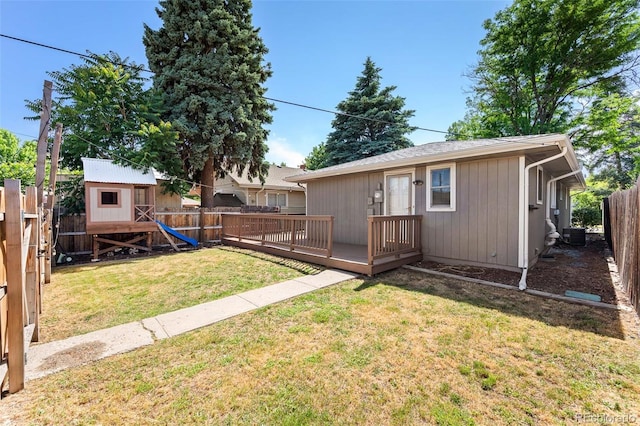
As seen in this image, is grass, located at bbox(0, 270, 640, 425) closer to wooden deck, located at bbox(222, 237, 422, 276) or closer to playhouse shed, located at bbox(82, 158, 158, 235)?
wooden deck, located at bbox(222, 237, 422, 276)

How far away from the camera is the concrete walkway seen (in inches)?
100

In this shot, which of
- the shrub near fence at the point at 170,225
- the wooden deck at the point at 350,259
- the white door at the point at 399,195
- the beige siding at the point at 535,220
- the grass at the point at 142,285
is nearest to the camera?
the grass at the point at 142,285

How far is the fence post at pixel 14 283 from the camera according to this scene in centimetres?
199

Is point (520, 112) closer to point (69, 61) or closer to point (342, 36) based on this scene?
point (342, 36)

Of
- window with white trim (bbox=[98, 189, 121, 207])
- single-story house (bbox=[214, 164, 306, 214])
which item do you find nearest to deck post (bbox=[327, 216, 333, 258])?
window with white trim (bbox=[98, 189, 121, 207])

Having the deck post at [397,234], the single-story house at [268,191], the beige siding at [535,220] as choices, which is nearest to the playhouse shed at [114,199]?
the deck post at [397,234]

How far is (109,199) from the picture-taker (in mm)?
8078

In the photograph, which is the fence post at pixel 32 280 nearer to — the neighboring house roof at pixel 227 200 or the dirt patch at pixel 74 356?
the dirt patch at pixel 74 356

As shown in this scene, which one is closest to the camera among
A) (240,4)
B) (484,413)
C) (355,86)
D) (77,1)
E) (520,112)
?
(484,413)

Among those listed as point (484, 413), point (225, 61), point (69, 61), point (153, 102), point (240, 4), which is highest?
point (240, 4)

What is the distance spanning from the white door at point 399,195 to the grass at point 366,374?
3874 millimetres

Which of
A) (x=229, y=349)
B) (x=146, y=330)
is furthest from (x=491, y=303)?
(x=146, y=330)

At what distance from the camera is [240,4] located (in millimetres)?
12273

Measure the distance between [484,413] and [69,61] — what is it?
577 inches
